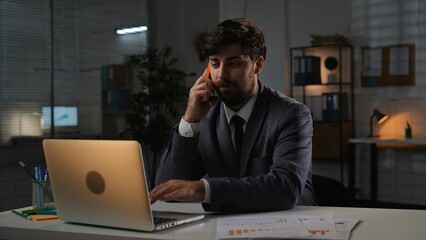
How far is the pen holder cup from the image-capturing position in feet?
6.07

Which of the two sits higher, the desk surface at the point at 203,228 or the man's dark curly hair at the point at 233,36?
the man's dark curly hair at the point at 233,36

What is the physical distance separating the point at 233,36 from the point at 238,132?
0.36 meters

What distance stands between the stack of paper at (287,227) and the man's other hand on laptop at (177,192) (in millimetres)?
114

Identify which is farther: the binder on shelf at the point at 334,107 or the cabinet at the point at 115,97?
the binder on shelf at the point at 334,107

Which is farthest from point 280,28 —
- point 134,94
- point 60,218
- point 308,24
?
point 60,218

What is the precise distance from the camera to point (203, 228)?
57.7 inches

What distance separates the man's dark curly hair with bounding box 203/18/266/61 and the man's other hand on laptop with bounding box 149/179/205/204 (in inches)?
25.4

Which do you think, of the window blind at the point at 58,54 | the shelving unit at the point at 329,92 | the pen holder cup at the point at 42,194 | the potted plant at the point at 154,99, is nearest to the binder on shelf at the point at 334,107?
the shelving unit at the point at 329,92

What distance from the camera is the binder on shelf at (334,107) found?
6.20 metres

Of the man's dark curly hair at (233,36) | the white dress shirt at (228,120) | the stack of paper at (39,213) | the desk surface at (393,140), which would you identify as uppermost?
the man's dark curly hair at (233,36)

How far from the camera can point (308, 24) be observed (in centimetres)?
659

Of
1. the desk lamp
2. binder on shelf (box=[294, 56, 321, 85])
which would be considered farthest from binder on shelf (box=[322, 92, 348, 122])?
the desk lamp

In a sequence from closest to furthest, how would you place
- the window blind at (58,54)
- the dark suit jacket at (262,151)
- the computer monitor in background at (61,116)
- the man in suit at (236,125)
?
1. the dark suit jacket at (262,151)
2. the man in suit at (236,125)
3. the window blind at (58,54)
4. the computer monitor in background at (61,116)

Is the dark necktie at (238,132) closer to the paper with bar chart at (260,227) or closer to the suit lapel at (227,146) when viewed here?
the suit lapel at (227,146)
